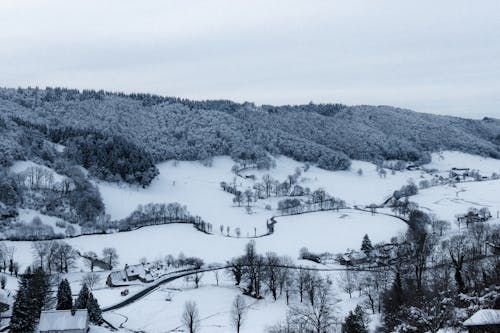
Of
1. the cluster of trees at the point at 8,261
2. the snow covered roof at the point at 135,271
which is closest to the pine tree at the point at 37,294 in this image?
the snow covered roof at the point at 135,271

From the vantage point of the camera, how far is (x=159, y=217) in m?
111

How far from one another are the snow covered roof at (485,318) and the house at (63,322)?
2796cm

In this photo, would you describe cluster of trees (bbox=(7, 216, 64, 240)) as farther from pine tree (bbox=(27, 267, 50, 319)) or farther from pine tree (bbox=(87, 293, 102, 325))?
pine tree (bbox=(87, 293, 102, 325))

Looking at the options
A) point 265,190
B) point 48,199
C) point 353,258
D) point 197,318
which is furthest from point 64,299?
point 265,190

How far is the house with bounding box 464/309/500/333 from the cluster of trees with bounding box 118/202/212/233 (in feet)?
265

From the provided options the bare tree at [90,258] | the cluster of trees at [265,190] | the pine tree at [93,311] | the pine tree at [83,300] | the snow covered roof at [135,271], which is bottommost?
the bare tree at [90,258]

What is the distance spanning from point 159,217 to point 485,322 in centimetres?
9243

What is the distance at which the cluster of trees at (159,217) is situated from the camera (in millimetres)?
105756

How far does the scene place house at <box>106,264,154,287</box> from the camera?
68500mm

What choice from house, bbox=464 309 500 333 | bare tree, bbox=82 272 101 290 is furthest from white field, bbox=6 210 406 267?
house, bbox=464 309 500 333

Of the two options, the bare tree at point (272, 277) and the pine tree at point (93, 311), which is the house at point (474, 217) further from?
the pine tree at point (93, 311)

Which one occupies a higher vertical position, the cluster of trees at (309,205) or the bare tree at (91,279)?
the cluster of trees at (309,205)

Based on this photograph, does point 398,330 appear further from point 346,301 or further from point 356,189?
point 356,189

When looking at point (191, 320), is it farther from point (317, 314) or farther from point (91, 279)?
point (91, 279)
